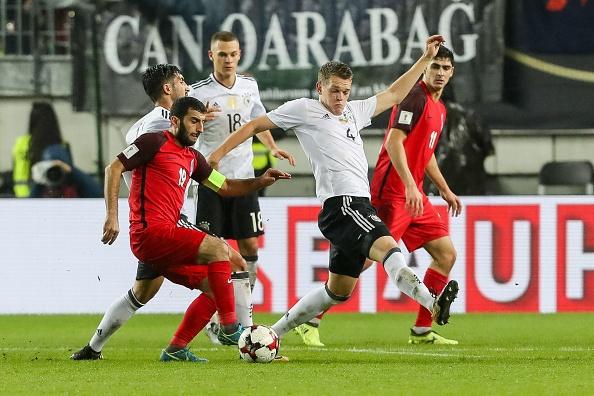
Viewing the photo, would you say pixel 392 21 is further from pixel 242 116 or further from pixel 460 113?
pixel 242 116

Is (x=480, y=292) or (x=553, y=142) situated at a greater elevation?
(x=553, y=142)

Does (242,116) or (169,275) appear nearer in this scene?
(169,275)

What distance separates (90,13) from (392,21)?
8.86 feet

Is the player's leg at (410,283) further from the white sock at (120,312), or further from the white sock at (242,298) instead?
the white sock at (120,312)

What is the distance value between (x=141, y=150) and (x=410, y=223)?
2438 millimetres

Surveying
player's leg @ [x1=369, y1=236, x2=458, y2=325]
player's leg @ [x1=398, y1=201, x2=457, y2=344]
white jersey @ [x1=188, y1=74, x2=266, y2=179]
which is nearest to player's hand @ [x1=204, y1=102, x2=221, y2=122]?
white jersey @ [x1=188, y1=74, x2=266, y2=179]

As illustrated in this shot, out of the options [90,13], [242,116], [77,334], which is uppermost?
[90,13]

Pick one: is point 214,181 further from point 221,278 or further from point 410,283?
point 410,283

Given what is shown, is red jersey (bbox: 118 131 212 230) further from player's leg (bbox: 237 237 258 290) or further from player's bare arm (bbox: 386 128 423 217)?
player's leg (bbox: 237 237 258 290)

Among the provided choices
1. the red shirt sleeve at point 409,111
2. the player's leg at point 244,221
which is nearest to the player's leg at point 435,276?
the red shirt sleeve at point 409,111

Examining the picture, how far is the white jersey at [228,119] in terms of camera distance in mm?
10141

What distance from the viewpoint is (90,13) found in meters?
13.9

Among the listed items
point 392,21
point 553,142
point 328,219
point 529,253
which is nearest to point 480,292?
point 529,253

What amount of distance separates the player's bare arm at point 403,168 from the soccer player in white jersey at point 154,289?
3.35 feet
